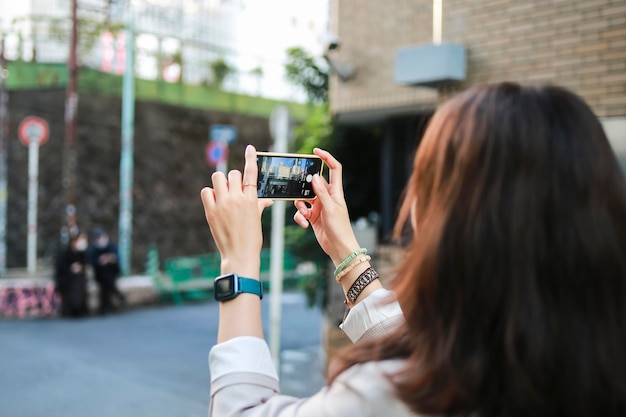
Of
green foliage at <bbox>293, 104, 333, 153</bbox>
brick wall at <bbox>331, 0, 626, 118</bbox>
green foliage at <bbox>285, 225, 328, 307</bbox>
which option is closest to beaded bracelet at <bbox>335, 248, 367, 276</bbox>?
brick wall at <bbox>331, 0, 626, 118</bbox>

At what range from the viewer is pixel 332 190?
1721 millimetres

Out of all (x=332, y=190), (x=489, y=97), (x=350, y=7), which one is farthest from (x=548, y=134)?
(x=350, y=7)

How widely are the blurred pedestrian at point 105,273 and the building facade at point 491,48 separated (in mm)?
7118

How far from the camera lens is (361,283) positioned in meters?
1.74

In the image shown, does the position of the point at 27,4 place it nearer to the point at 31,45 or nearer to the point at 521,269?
the point at 31,45

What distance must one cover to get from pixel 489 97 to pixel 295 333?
10808 mm

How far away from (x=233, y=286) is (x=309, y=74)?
9.60 meters

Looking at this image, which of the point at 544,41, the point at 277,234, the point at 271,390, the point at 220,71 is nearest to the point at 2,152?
the point at 220,71

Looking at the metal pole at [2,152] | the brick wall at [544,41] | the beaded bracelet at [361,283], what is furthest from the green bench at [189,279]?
the beaded bracelet at [361,283]

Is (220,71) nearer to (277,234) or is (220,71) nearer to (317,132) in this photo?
(317,132)

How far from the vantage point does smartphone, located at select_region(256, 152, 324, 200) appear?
62.2 inches

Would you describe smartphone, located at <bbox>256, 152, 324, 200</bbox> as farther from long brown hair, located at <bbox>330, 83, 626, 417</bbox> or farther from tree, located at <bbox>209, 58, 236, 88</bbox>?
tree, located at <bbox>209, 58, 236, 88</bbox>

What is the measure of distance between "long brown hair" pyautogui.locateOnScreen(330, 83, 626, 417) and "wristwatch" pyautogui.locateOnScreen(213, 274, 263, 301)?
26cm

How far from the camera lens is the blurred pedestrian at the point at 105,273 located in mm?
14000
